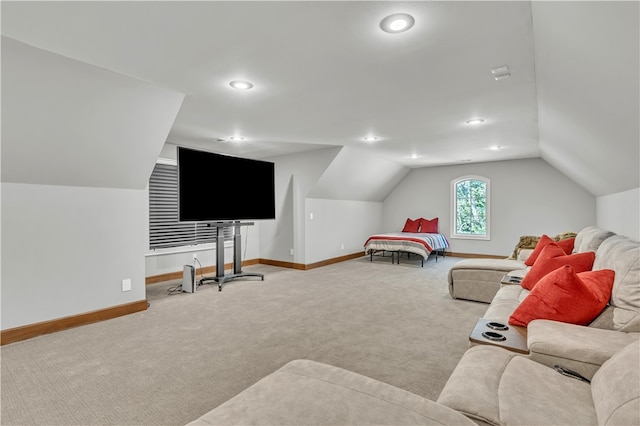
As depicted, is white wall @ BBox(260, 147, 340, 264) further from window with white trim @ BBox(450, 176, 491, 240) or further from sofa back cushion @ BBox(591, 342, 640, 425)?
sofa back cushion @ BBox(591, 342, 640, 425)

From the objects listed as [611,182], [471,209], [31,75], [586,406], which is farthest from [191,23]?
[471,209]

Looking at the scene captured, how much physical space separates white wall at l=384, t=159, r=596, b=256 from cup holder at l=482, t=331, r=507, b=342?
6646 mm

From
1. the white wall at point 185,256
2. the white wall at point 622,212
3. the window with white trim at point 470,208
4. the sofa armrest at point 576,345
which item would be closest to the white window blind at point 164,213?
the white wall at point 185,256

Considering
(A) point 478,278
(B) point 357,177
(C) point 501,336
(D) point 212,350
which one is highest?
(B) point 357,177

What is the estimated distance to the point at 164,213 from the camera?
5.54 m

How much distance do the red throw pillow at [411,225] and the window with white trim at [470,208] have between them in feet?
2.84

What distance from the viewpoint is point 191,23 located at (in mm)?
2033

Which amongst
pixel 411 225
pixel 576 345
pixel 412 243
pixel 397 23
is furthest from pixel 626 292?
pixel 411 225

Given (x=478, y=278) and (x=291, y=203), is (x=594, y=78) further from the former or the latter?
(x=291, y=203)

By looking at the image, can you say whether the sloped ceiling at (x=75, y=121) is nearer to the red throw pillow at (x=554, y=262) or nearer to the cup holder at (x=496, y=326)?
the cup holder at (x=496, y=326)

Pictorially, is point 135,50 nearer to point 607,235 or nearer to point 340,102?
point 340,102

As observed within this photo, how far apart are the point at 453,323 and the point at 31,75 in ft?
14.5

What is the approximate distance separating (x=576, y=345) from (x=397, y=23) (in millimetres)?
2036

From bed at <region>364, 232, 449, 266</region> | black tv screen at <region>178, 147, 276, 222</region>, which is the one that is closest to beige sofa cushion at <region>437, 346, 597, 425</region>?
black tv screen at <region>178, 147, 276, 222</region>
